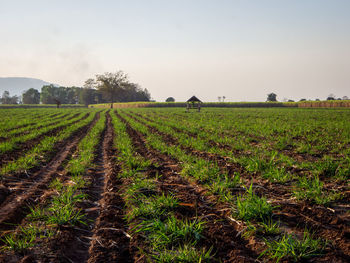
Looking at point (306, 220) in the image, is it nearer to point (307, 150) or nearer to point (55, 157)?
point (307, 150)

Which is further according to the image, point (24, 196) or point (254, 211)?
point (24, 196)

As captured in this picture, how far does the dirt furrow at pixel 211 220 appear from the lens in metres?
2.57

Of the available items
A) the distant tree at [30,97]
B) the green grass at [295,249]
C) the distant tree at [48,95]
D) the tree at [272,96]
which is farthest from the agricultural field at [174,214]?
the distant tree at [30,97]

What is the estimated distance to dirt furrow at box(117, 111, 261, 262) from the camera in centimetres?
257

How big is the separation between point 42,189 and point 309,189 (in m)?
5.53

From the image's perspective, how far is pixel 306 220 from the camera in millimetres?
3268

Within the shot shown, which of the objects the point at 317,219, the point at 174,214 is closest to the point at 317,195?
the point at 317,219

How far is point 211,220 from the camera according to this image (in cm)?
338

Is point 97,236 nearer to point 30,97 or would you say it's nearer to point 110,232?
point 110,232

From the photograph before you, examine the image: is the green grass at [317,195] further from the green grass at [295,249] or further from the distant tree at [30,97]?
the distant tree at [30,97]

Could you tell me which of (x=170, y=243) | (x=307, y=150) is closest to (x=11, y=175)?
(x=170, y=243)

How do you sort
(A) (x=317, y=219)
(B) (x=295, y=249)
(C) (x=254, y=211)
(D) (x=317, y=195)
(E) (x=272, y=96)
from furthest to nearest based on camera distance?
(E) (x=272, y=96), (D) (x=317, y=195), (C) (x=254, y=211), (A) (x=317, y=219), (B) (x=295, y=249)

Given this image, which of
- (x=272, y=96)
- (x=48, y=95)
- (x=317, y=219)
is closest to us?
(x=317, y=219)

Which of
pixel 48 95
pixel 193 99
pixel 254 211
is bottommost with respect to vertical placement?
pixel 254 211
